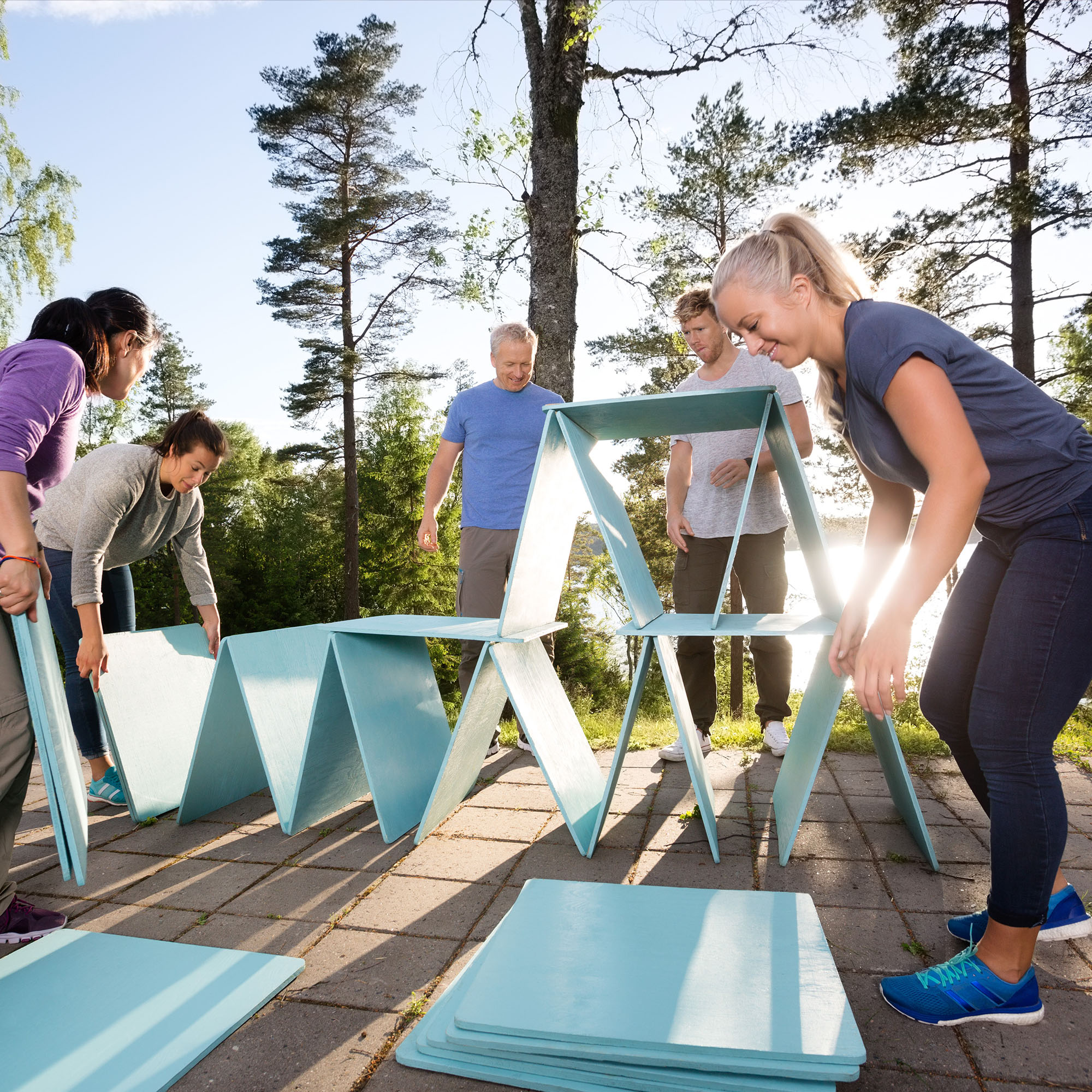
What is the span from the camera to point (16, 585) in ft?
6.76

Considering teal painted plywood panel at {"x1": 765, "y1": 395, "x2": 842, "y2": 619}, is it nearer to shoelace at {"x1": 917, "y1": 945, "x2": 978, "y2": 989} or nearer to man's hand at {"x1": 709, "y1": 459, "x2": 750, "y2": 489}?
man's hand at {"x1": 709, "y1": 459, "x2": 750, "y2": 489}

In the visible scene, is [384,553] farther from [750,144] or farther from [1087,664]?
[1087,664]

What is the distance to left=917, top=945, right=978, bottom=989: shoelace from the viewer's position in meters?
1.75

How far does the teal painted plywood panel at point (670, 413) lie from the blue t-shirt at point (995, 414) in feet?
2.29

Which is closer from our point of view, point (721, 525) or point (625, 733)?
point (625, 733)

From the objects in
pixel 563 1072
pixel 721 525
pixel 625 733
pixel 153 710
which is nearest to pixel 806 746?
pixel 625 733

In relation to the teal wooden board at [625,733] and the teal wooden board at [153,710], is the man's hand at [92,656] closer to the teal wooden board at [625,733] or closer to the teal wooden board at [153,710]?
the teal wooden board at [153,710]

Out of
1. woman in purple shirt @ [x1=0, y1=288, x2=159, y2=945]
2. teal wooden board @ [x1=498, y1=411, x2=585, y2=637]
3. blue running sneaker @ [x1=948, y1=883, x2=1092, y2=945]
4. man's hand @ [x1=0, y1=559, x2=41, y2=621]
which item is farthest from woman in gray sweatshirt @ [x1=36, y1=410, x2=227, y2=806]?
blue running sneaker @ [x1=948, y1=883, x2=1092, y2=945]

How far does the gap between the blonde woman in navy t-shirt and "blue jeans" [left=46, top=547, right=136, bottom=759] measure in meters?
2.84

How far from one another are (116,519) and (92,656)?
1.75 feet

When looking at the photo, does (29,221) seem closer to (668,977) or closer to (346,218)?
(346,218)

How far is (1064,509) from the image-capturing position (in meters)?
1.66

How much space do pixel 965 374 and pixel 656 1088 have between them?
1.56 metres

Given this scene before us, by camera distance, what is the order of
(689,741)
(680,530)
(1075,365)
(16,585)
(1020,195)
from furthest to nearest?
(1075,365) < (1020,195) < (680,530) < (689,741) < (16,585)
